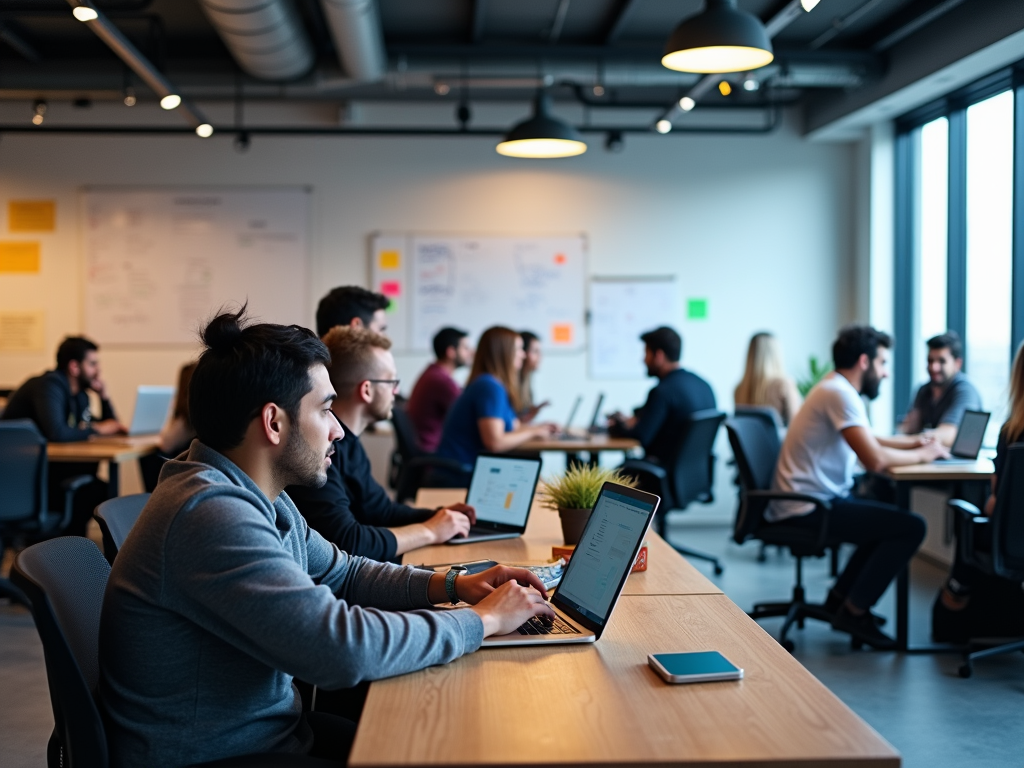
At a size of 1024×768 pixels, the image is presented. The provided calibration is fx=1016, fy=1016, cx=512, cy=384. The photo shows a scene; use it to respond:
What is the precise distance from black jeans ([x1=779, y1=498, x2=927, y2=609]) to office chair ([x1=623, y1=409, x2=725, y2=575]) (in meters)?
1.09

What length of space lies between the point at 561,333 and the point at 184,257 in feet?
9.16

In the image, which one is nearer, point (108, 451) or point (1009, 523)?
point (1009, 523)

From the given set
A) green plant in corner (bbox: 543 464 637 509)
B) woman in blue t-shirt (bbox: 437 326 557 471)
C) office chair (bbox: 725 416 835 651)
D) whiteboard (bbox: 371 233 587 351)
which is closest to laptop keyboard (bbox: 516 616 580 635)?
green plant in corner (bbox: 543 464 637 509)

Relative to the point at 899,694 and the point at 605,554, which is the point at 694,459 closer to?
the point at 899,694

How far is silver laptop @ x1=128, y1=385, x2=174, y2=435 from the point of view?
577cm

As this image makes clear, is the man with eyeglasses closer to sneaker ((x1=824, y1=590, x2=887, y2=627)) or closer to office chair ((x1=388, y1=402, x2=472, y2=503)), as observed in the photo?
office chair ((x1=388, y1=402, x2=472, y2=503))

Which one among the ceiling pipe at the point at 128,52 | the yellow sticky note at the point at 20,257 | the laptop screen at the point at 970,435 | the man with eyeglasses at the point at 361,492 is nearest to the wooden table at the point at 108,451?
the ceiling pipe at the point at 128,52

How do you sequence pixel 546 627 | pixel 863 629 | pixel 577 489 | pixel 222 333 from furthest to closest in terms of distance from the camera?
pixel 863 629 < pixel 577 489 < pixel 546 627 < pixel 222 333

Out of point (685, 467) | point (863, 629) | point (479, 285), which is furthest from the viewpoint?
point (479, 285)

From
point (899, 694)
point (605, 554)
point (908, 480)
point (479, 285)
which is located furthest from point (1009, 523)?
point (479, 285)

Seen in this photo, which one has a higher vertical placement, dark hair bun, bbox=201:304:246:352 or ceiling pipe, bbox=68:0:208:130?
ceiling pipe, bbox=68:0:208:130

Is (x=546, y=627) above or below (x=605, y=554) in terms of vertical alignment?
below

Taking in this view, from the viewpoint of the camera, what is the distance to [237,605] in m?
1.42

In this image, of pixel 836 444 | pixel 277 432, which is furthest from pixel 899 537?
pixel 277 432
